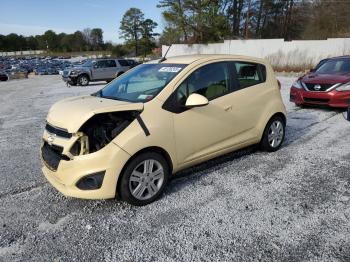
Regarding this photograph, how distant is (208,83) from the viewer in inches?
183

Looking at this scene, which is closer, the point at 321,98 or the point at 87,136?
the point at 87,136

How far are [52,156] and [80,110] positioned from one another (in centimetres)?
64

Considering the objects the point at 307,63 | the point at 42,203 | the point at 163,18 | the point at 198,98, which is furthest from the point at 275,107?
the point at 163,18

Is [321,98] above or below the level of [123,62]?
above

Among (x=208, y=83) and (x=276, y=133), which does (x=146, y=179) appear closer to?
(x=208, y=83)

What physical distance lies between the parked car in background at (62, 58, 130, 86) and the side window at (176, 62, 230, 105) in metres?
17.0

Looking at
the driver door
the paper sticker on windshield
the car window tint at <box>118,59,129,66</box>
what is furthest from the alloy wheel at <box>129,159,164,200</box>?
the car window tint at <box>118,59,129,66</box>

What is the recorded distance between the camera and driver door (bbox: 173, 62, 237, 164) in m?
4.25

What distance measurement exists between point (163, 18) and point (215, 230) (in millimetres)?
42407

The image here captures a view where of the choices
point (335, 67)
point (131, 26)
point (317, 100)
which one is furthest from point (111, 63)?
point (131, 26)

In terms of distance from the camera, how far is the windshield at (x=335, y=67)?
31.4 ft

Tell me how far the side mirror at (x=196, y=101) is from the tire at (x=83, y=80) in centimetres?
1760

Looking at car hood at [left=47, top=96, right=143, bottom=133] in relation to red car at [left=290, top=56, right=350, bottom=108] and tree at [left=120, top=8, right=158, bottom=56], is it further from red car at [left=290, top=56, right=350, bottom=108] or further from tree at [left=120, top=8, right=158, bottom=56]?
tree at [left=120, top=8, right=158, bottom=56]

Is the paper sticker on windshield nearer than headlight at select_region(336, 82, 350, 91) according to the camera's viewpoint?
Yes
